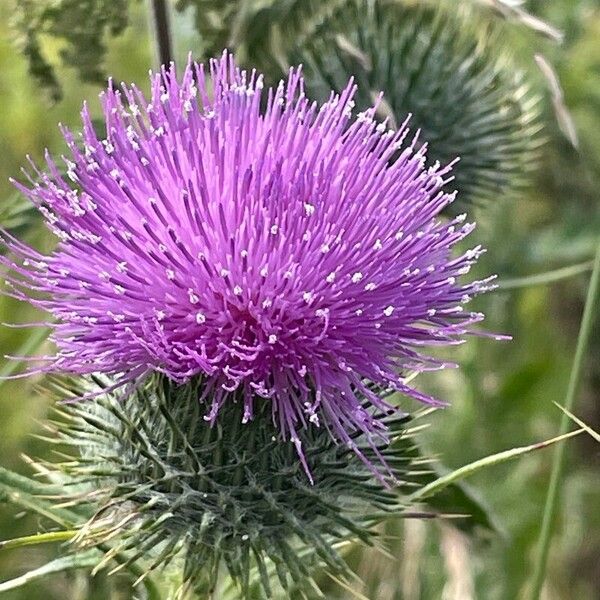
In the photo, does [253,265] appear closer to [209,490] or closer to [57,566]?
[209,490]

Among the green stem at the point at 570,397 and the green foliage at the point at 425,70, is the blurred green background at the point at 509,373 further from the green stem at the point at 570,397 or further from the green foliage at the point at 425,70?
the green stem at the point at 570,397

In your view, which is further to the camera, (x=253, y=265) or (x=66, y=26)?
(x=66, y=26)

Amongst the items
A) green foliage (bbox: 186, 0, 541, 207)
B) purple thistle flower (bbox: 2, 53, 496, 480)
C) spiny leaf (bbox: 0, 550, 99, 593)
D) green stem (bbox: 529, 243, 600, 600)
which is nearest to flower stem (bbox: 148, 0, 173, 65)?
green foliage (bbox: 186, 0, 541, 207)

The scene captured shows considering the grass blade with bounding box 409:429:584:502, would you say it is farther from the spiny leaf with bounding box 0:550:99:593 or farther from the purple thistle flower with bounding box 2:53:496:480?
the spiny leaf with bounding box 0:550:99:593

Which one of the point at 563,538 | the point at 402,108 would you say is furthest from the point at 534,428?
the point at 402,108

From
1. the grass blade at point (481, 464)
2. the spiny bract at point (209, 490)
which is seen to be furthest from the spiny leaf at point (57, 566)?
the grass blade at point (481, 464)

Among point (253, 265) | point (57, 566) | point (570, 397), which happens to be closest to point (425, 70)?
point (570, 397)

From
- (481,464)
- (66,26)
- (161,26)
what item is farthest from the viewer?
(161,26)
